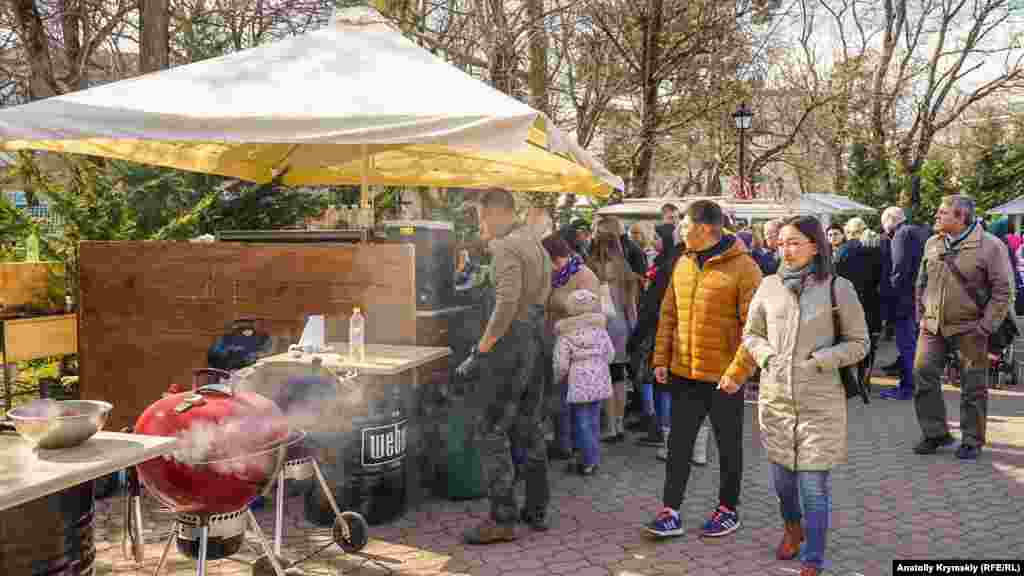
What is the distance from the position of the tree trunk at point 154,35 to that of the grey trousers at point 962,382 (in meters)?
8.39

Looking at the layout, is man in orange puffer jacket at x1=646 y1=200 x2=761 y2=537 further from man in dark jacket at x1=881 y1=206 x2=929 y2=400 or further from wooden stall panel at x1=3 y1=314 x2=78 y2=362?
man in dark jacket at x1=881 y1=206 x2=929 y2=400

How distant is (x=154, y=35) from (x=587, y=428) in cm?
694

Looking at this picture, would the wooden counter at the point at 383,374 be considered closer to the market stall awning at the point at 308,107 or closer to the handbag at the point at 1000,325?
the market stall awning at the point at 308,107

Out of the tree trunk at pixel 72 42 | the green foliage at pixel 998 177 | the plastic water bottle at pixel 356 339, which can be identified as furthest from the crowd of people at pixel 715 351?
the green foliage at pixel 998 177

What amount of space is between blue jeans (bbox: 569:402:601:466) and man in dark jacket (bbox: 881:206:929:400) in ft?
14.4

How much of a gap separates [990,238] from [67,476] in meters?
6.31

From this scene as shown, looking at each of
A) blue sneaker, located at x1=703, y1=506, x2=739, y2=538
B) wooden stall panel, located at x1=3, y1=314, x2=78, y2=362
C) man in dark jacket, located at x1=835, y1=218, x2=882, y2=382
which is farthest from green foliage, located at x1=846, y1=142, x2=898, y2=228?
wooden stall panel, located at x1=3, y1=314, x2=78, y2=362

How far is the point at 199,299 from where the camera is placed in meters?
5.69

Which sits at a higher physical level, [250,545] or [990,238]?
[990,238]

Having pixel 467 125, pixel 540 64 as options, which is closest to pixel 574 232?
pixel 467 125

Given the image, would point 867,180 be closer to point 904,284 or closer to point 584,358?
point 904,284

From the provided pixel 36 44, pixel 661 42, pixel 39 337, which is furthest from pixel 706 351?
pixel 661 42

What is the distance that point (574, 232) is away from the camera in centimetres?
689

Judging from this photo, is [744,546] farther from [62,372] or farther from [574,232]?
[62,372]
